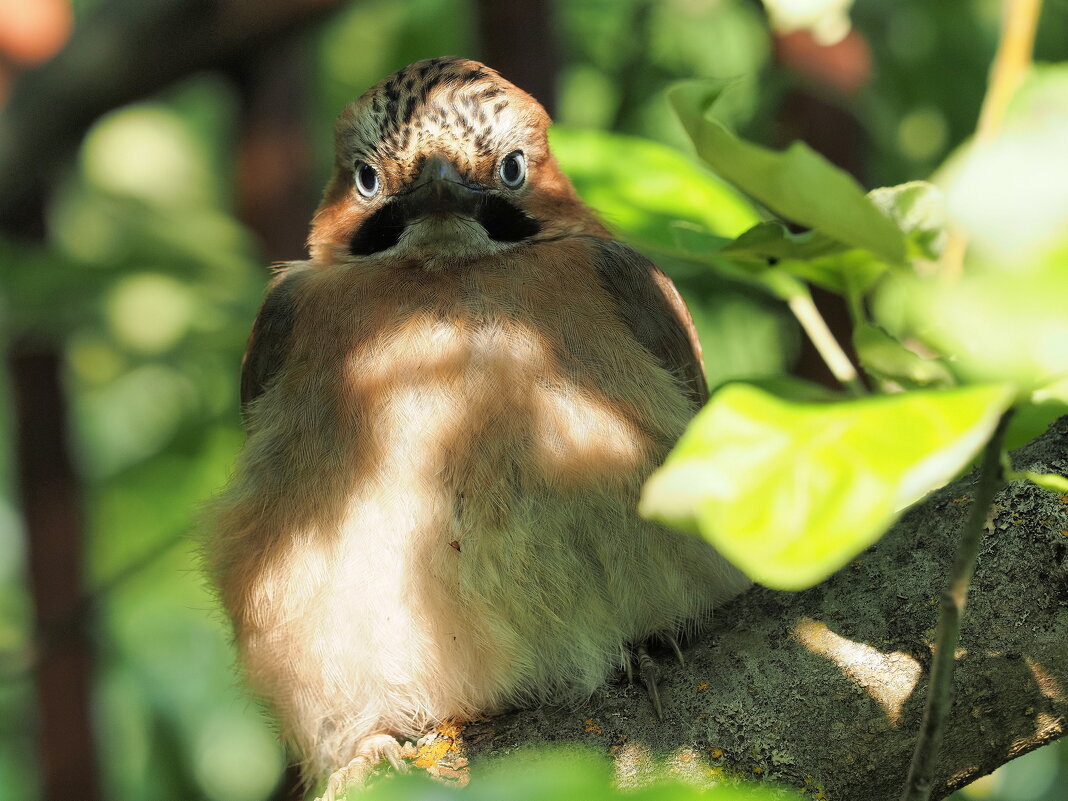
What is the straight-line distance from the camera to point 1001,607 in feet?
6.68

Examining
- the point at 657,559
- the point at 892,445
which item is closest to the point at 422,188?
the point at 657,559

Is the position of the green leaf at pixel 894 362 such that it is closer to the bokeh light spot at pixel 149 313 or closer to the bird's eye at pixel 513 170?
the bird's eye at pixel 513 170

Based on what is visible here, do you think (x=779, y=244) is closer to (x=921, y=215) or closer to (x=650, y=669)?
(x=921, y=215)

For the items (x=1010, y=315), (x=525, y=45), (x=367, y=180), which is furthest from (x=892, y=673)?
(x=525, y=45)

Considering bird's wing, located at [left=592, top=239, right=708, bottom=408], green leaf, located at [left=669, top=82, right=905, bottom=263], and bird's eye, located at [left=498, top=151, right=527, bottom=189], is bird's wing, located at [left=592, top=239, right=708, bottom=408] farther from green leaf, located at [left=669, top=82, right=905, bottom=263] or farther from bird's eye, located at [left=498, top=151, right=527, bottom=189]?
green leaf, located at [left=669, top=82, right=905, bottom=263]

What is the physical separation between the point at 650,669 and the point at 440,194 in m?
1.42

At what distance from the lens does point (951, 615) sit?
1.22 metres

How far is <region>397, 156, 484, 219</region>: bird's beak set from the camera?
308 centimetres

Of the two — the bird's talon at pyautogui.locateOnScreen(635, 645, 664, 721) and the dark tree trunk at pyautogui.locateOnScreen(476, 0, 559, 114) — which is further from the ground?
the dark tree trunk at pyautogui.locateOnScreen(476, 0, 559, 114)

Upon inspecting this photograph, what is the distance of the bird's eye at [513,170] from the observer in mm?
3336

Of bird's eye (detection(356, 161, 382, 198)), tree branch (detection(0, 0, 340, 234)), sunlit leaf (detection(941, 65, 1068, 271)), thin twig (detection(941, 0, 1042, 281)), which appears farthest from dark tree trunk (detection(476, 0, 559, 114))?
sunlit leaf (detection(941, 65, 1068, 271))

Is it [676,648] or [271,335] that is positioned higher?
[271,335]

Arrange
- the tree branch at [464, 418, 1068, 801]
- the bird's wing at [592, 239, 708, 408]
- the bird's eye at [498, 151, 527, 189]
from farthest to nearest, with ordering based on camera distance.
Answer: the bird's eye at [498, 151, 527, 189] → the bird's wing at [592, 239, 708, 408] → the tree branch at [464, 418, 1068, 801]

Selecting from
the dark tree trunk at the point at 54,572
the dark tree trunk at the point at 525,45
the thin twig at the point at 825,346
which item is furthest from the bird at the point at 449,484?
the dark tree trunk at the point at 54,572
